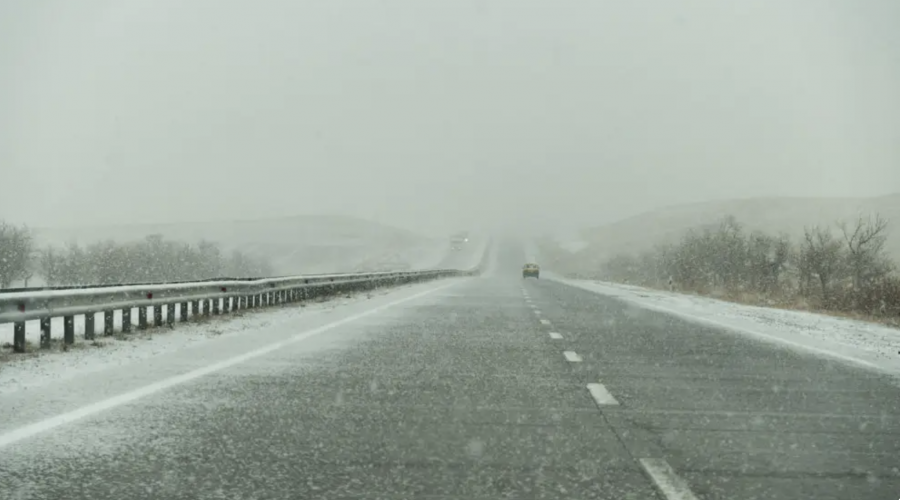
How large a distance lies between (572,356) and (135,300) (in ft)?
24.2

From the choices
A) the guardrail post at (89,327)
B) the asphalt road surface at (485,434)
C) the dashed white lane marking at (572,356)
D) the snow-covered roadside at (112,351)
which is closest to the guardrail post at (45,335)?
the snow-covered roadside at (112,351)

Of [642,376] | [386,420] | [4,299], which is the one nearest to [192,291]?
[4,299]

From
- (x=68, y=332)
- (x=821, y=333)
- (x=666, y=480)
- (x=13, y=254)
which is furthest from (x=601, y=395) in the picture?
(x=13, y=254)

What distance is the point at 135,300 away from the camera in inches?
634

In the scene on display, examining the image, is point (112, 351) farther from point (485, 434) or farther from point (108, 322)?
point (485, 434)

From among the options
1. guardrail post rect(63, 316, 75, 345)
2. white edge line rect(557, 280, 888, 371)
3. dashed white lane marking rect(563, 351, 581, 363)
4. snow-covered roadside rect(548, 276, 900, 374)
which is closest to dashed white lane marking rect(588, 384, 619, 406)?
dashed white lane marking rect(563, 351, 581, 363)

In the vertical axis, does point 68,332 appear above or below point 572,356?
above

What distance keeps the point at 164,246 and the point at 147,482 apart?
17132 centimetres

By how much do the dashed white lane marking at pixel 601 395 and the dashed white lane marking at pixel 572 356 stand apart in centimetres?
252

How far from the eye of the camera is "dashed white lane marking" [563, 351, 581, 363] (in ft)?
40.7

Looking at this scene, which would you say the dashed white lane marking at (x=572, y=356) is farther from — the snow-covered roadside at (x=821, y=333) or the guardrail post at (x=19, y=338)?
the guardrail post at (x=19, y=338)

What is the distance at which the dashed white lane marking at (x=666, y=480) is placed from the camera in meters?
5.13

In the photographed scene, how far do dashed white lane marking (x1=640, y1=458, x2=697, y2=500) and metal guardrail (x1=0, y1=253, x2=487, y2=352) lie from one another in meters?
8.87

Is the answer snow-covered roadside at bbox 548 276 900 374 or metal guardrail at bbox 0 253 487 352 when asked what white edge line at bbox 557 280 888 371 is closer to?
snow-covered roadside at bbox 548 276 900 374
